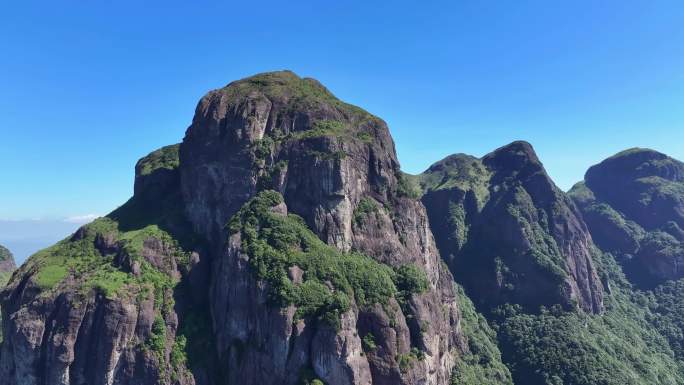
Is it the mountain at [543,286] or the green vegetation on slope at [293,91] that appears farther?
the mountain at [543,286]

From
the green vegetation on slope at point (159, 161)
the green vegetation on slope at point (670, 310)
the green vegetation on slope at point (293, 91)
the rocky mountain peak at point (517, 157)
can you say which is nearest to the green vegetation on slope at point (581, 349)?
the green vegetation on slope at point (670, 310)

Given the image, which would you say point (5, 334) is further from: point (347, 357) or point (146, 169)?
point (347, 357)

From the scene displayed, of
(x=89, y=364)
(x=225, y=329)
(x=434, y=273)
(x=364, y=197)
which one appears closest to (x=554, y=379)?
(x=434, y=273)

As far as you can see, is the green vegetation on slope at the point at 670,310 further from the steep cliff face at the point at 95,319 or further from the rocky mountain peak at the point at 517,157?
the steep cliff face at the point at 95,319

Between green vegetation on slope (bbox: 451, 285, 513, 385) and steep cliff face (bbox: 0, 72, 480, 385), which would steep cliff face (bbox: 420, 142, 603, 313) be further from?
steep cliff face (bbox: 0, 72, 480, 385)

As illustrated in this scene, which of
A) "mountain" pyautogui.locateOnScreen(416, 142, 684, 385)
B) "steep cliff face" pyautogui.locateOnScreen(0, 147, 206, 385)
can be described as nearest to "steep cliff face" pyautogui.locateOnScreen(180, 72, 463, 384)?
"steep cliff face" pyautogui.locateOnScreen(0, 147, 206, 385)

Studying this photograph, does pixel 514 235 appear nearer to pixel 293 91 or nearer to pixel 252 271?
pixel 293 91
